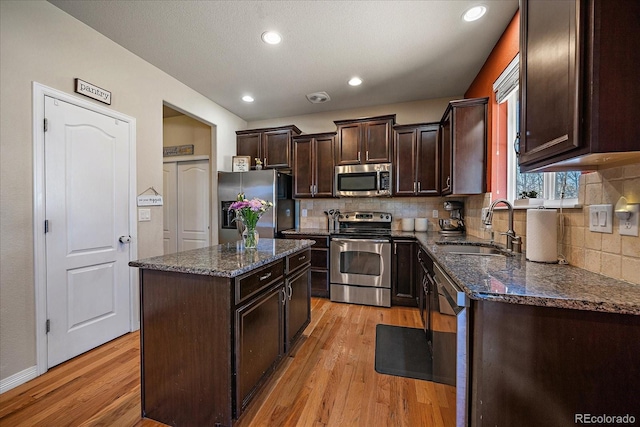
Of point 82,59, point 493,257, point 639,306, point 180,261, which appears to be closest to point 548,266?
point 493,257

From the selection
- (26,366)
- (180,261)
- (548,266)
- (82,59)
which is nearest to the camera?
(548,266)

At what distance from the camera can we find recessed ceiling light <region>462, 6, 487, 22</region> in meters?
1.91

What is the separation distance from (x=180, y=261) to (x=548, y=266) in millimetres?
2034

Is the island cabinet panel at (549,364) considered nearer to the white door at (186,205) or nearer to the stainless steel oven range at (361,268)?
the stainless steel oven range at (361,268)

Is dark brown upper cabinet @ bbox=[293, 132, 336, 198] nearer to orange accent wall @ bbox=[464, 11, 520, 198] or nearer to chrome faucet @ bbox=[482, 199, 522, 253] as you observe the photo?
orange accent wall @ bbox=[464, 11, 520, 198]

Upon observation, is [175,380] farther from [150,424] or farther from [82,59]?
[82,59]

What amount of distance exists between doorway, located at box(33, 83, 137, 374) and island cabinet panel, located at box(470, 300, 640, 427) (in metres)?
2.86

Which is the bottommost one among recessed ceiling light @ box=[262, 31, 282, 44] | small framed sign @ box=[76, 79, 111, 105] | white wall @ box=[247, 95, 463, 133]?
small framed sign @ box=[76, 79, 111, 105]

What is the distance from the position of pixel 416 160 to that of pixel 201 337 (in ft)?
10.2

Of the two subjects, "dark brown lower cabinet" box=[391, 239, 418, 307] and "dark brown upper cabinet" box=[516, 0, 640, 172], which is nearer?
"dark brown upper cabinet" box=[516, 0, 640, 172]

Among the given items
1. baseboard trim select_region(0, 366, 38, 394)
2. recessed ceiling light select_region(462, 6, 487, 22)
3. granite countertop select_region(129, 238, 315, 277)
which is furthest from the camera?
recessed ceiling light select_region(462, 6, 487, 22)

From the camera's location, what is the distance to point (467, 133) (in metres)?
2.52

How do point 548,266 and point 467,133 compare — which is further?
point 467,133

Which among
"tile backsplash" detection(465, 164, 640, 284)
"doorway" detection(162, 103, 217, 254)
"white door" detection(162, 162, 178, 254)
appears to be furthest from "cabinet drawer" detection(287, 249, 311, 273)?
"white door" detection(162, 162, 178, 254)
